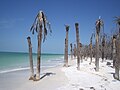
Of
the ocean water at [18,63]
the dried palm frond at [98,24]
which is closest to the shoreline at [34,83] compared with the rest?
the dried palm frond at [98,24]

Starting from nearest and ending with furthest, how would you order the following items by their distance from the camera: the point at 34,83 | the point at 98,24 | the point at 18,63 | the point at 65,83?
the point at 65,83
the point at 34,83
the point at 98,24
the point at 18,63

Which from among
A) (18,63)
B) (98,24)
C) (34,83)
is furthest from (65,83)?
(18,63)

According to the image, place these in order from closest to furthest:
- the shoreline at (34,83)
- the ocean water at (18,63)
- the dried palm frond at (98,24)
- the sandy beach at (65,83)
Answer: the sandy beach at (65,83) < the shoreline at (34,83) < the dried palm frond at (98,24) < the ocean water at (18,63)

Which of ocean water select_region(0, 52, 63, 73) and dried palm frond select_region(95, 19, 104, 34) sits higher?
dried palm frond select_region(95, 19, 104, 34)

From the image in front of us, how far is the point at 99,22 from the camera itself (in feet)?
80.2

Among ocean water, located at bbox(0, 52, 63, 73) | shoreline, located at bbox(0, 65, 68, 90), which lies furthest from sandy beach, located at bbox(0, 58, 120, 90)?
ocean water, located at bbox(0, 52, 63, 73)

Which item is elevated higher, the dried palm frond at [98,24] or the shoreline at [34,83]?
the dried palm frond at [98,24]

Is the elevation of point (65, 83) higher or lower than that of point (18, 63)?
higher

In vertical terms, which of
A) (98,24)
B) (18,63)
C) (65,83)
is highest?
(98,24)

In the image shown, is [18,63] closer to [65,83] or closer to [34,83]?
[34,83]

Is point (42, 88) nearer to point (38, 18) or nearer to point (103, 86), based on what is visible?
point (103, 86)

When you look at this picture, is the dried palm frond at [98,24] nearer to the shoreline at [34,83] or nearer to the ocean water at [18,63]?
the shoreline at [34,83]

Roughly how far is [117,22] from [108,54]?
43.2 m

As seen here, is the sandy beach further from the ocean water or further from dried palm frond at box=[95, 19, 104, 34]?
the ocean water
